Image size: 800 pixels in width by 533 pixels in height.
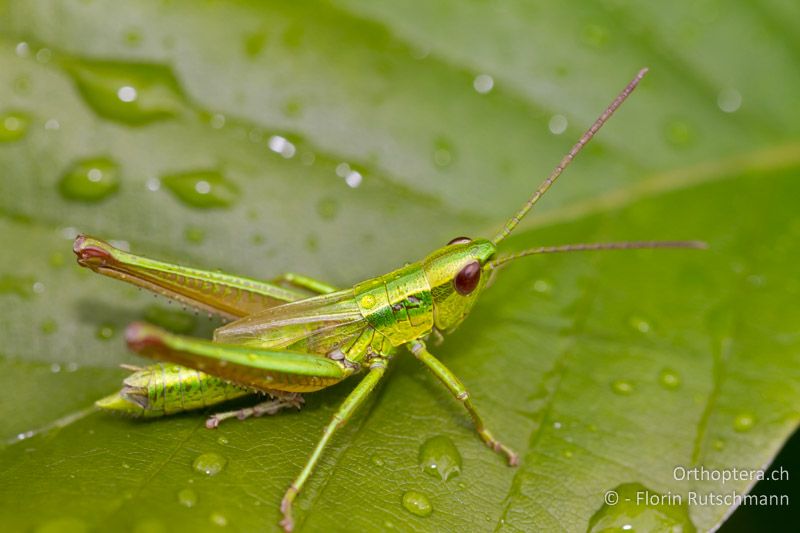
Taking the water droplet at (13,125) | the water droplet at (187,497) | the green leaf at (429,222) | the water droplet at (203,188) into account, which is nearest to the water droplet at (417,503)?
the green leaf at (429,222)

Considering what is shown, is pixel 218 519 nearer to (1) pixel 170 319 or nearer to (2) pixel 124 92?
(1) pixel 170 319

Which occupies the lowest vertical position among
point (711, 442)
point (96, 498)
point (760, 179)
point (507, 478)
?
point (96, 498)

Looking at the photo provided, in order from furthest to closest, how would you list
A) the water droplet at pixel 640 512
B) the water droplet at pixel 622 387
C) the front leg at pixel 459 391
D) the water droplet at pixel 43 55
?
the water droplet at pixel 43 55 < the water droplet at pixel 622 387 < the front leg at pixel 459 391 < the water droplet at pixel 640 512

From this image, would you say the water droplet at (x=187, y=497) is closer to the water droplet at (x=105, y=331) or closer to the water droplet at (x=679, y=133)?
the water droplet at (x=105, y=331)

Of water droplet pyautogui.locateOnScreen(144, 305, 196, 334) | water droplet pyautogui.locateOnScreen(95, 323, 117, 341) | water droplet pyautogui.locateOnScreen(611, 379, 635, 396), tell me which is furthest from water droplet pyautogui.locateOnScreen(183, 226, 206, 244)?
water droplet pyautogui.locateOnScreen(611, 379, 635, 396)

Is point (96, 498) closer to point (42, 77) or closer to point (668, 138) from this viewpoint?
point (42, 77)

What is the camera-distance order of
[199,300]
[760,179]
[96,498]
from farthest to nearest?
1. [760,179]
2. [199,300]
3. [96,498]

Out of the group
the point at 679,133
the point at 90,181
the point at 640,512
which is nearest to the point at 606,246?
the point at 640,512

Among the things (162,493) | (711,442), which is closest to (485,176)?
(711,442)
